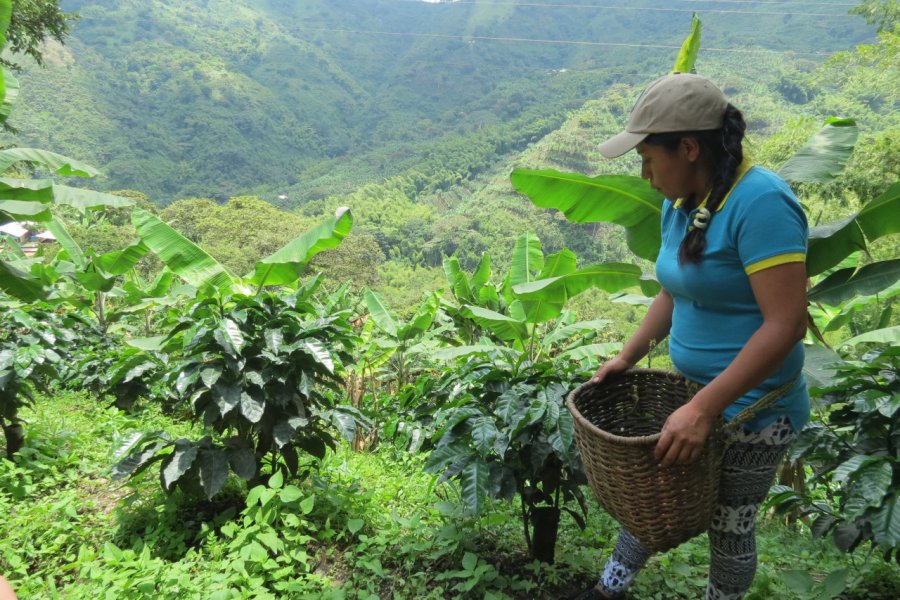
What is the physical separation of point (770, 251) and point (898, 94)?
58.2 feet

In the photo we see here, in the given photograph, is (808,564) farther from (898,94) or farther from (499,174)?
(499,174)

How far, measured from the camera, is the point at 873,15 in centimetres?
1375

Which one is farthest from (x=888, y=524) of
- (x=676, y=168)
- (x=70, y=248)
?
(x=70, y=248)

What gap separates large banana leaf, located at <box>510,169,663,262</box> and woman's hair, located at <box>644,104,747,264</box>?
1.32 m

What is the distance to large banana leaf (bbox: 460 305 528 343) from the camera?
3906 millimetres

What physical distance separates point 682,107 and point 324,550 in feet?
6.26

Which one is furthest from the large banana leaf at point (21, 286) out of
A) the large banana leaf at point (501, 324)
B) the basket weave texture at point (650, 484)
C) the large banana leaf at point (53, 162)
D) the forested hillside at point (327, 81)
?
the forested hillside at point (327, 81)

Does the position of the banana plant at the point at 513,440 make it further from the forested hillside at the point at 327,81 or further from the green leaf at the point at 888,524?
the forested hillside at the point at 327,81

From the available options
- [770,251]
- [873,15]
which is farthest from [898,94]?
[770,251]

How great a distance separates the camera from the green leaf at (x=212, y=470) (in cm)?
225

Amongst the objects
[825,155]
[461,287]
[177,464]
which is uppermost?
[825,155]

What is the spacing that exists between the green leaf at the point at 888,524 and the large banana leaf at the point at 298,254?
2592 millimetres

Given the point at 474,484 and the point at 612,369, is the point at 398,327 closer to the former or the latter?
the point at 474,484

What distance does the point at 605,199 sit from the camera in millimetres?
2580
